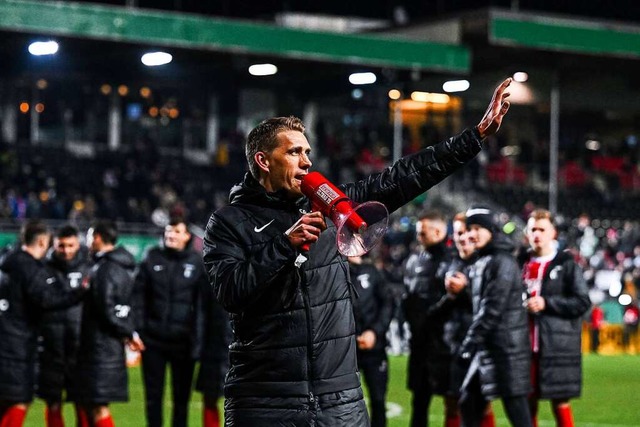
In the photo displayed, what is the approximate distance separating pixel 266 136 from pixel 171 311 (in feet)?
18.9

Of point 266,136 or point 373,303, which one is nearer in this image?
point 266,136

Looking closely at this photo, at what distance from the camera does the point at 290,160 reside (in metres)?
5.22

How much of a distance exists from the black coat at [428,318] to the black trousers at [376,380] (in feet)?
1.06

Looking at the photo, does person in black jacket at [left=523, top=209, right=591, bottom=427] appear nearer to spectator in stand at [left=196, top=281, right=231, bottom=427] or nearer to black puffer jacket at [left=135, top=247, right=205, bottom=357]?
spectator in stand at [left=196, top=281, right=231, bottom=427]

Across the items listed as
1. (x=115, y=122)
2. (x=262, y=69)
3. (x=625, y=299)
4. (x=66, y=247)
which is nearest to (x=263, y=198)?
(x=66, y=247)

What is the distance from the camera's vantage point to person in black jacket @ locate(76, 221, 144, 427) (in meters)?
9.84

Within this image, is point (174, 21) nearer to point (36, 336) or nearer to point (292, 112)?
point (292, 112)

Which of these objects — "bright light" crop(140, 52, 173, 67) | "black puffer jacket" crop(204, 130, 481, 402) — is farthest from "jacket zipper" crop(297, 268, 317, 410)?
"bright light" crop(140, 52, 173, 67)

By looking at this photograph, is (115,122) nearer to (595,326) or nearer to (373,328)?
(595,326)

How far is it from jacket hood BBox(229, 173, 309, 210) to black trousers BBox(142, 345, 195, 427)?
5583mm

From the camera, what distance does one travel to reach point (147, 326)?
10844 millimetres

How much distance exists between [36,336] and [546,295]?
12.4ft

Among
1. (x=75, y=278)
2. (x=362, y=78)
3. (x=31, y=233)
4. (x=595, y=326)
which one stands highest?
(x=362, y=78)

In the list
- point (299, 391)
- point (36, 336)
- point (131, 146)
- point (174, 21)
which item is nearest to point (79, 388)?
point (36, 336)
